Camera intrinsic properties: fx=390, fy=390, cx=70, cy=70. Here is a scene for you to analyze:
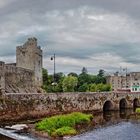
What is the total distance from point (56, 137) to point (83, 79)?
112541 millimetres

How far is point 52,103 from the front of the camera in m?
47.9

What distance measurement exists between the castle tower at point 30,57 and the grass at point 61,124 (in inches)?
1253

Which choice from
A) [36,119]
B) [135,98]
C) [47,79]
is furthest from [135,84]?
[36,119]

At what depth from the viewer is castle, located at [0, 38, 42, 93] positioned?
59000 millimetres

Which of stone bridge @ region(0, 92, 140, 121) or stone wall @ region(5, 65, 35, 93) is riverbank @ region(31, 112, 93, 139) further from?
stone wall @ region(5, 65, 35, 93)

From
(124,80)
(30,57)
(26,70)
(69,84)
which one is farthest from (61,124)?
(124,80)

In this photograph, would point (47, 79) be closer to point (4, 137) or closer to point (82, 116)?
point (82, 116)

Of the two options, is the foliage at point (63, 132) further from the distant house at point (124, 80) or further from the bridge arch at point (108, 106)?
the distant house at point (124, 80)

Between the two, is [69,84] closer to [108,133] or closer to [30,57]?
[30,57]

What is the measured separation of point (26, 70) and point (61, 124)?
29.1 metres

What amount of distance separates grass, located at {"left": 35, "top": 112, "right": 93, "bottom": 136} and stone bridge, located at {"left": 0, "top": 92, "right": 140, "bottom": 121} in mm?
4696

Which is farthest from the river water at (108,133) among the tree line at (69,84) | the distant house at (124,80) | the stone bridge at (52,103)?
the distant house at (124,80)

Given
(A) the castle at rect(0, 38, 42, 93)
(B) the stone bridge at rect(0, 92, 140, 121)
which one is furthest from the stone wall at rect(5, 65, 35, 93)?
(B) the stone bridge at rect(0, 92, 140, 121)

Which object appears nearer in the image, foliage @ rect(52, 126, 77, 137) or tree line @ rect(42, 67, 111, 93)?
foliage @ rect(52, 126, 77, 137)
